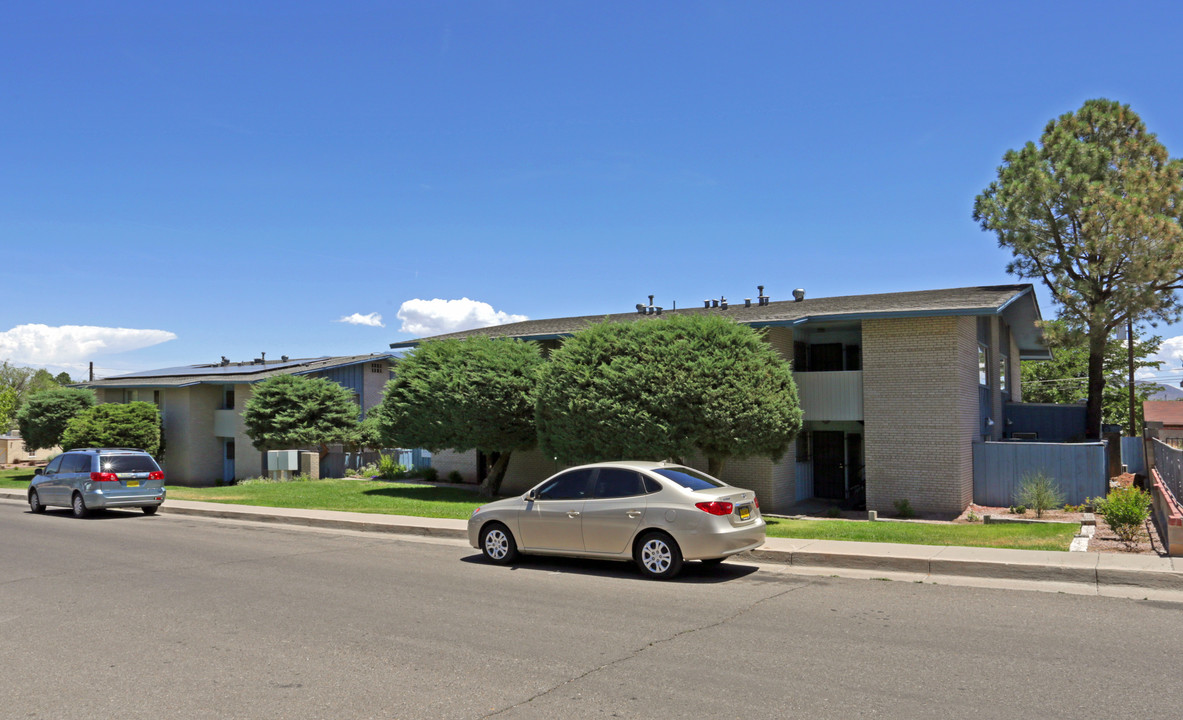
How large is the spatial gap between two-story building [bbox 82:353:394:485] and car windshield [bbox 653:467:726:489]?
27441 mm

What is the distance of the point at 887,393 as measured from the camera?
2056cm

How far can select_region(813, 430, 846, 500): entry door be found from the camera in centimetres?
2336

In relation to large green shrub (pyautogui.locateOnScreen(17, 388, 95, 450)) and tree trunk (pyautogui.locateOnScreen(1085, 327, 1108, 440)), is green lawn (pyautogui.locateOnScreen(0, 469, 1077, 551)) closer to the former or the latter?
large green shrub (pyautogui.locateOnScreen(17, 388, 95, 450))

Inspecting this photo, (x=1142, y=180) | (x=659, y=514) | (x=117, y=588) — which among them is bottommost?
(x=117, y=588)

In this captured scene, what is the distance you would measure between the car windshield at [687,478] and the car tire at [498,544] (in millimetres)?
2397

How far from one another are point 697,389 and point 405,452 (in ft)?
57.1

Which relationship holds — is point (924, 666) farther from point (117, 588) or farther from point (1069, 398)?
point (1069, 398)

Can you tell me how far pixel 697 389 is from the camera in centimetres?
1714

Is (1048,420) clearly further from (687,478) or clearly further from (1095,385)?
(687,478)

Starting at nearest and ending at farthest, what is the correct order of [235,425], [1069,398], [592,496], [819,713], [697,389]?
[819,713]
[592,496]
[697,389]
[235,425]
[1069,398]

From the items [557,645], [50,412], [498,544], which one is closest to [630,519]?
[498,544]

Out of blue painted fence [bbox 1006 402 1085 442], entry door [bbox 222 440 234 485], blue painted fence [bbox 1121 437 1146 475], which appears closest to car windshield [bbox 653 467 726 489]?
blue painted fence [bbox 1006 402 1085 442]

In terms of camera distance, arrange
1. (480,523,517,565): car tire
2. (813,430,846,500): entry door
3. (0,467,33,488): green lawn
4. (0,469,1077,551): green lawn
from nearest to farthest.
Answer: (480,523,517,565): car tire
(0,469,1077,551): green lawn
(813,430,846,500): entry door
(0,467,33,488): green lawn

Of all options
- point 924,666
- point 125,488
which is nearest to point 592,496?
point 924,666
